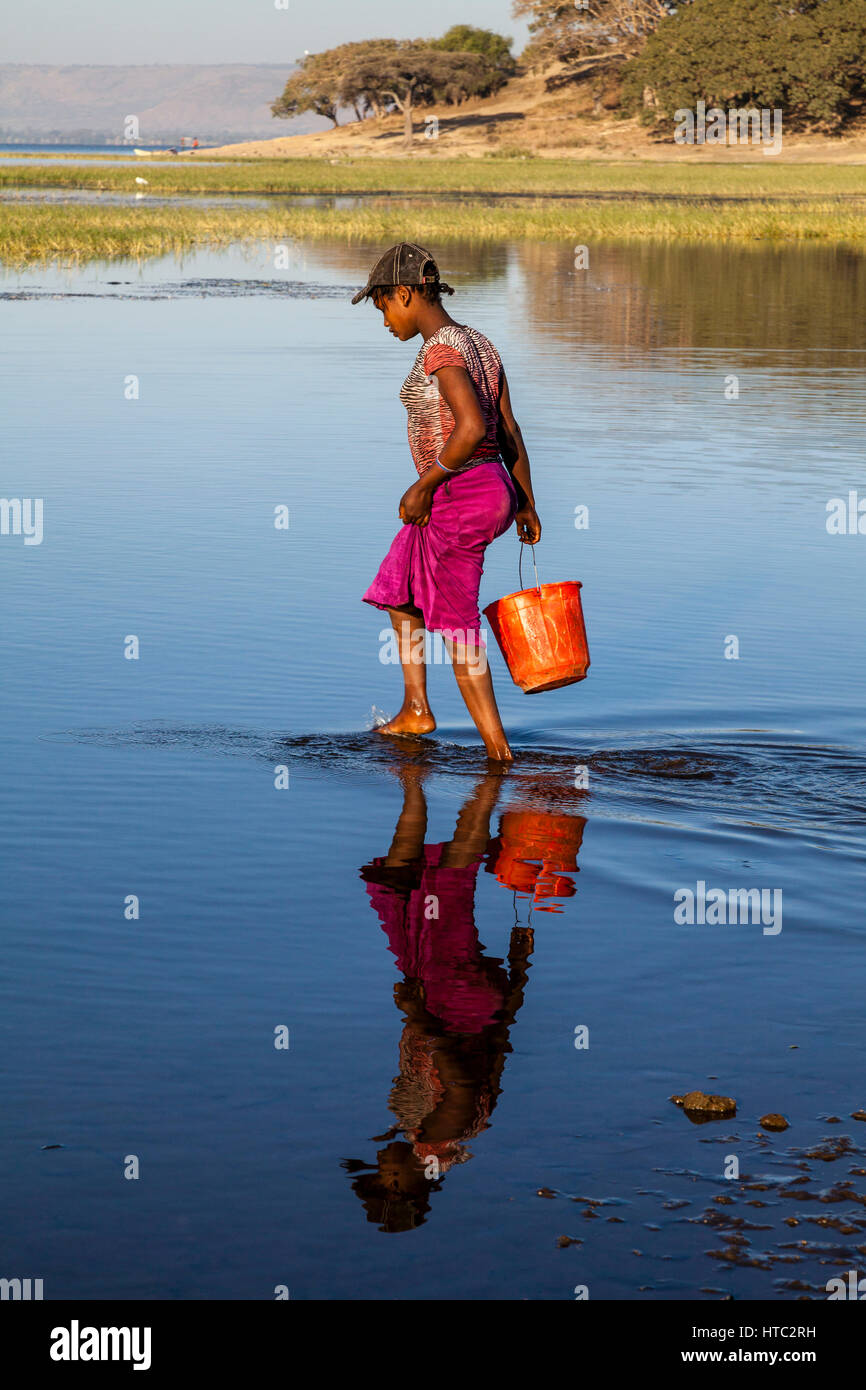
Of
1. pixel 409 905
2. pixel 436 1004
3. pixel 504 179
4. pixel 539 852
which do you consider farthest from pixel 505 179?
pixel 436 1004

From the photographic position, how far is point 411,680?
22.8 ft

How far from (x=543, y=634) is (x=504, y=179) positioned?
67.4m

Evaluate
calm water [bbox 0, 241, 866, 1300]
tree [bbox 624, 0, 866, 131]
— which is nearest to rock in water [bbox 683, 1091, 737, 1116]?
calm water [bbox 0, 241, 866, 1300]

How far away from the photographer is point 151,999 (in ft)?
14.8

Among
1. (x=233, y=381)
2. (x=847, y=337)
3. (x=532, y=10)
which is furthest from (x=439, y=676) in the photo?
(x=532, y=10)

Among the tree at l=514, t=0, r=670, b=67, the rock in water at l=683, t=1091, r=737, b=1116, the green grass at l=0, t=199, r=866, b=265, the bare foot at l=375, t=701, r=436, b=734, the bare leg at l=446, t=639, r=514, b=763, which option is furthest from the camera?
the tree at l=514, t=0, r=670, b=67

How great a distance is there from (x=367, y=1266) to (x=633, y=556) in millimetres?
7660

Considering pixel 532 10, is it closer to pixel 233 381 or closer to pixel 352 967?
pixel 233 381

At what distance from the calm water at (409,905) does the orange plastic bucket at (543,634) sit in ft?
1.20

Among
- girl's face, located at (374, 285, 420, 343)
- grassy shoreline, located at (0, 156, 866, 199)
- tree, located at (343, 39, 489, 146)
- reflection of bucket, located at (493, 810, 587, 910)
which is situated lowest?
reflection of bucket, located at (493, 810, 587, 910)

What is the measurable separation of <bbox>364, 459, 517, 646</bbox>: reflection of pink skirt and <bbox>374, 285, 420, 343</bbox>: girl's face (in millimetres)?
557

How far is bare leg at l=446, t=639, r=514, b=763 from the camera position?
6.63 m

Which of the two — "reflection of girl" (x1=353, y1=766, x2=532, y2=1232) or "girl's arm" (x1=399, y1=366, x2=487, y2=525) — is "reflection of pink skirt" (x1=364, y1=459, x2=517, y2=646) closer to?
"girl's arm" (x1=399, y1=366, x2=487, y2=525)

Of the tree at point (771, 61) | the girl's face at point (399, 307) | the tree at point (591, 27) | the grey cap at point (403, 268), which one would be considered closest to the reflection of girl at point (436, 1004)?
the girl's face at point (399, 307)
